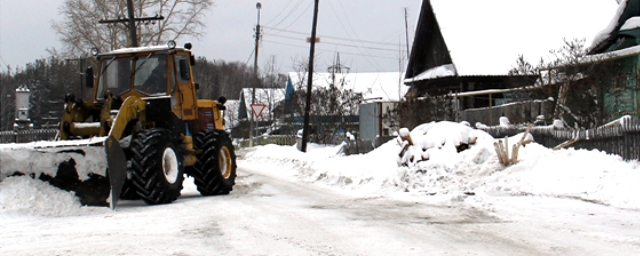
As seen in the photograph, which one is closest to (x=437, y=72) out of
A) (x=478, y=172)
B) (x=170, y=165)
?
(x=478, y=172)

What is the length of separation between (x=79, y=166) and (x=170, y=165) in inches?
77.4

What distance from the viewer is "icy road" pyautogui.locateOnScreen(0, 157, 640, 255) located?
23.9ft

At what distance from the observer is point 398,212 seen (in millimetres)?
10414

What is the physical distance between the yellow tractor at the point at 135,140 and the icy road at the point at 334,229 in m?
0.44

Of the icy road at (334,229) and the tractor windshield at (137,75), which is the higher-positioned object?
the tractor windshield at (137,75)

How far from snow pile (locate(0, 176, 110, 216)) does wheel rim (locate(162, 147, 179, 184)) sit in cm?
177

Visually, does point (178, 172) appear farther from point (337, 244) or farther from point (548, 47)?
point (548, 47)

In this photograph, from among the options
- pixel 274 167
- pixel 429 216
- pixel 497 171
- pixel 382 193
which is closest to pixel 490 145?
pixel 497 171

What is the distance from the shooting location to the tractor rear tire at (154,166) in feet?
36.9

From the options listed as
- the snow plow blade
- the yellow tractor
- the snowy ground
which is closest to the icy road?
the snowy ground

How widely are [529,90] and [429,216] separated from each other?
40.3 feet

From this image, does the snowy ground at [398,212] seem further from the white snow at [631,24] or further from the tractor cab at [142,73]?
the white snow at [631,24]

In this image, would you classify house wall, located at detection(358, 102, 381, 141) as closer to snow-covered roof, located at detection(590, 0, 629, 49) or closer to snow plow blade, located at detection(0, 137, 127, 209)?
snow-covered roof, located at detection(590, 0, 629, 49)

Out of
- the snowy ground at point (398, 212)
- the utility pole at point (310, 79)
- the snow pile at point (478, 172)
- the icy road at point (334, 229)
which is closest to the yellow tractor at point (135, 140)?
the snowy ground at point (398, 212)
